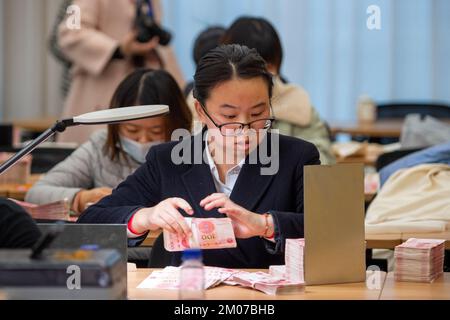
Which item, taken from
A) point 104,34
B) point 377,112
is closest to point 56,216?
point 104,34

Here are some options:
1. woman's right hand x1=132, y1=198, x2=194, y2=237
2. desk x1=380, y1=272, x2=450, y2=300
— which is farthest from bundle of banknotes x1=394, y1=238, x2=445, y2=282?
woman's right hand x1=132, y1=198, x2=194, y2=237

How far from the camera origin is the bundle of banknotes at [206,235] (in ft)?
6.72

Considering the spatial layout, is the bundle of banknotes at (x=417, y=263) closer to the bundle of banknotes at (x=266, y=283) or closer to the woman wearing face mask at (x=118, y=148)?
Result: the bundle of banknotes at (x=266, y=283)

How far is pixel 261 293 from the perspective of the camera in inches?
77.9

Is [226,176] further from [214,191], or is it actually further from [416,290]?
[416,290]

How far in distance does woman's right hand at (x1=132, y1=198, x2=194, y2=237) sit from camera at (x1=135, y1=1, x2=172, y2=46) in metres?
2.29

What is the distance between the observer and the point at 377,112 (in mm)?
6625

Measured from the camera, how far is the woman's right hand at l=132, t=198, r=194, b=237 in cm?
206

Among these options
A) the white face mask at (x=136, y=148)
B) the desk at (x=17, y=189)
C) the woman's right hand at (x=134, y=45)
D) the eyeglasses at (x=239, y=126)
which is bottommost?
the desk at (x=17, y=189)

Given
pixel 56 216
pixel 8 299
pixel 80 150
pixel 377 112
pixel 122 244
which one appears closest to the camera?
pixel 8 299

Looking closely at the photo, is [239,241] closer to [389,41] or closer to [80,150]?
[80,150]

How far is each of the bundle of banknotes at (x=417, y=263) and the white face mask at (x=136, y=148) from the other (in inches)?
43.6

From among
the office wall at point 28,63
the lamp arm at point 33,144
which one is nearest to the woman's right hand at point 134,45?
the lamp arm at point 33,144
